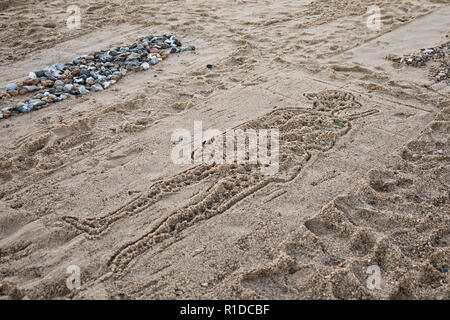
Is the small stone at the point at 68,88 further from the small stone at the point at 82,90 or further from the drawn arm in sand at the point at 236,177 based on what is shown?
the drawn arm in sand at the point at 236,177

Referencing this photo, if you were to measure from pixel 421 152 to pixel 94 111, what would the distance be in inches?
135

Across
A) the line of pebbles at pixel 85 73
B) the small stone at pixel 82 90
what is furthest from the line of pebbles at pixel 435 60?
the small stone at pixel 82 90

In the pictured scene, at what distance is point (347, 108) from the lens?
13.3ft

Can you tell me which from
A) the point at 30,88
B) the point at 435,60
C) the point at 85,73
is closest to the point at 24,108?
the point at 30,88

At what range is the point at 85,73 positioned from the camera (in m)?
4.93

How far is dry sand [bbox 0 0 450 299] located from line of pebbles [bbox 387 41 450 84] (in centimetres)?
15

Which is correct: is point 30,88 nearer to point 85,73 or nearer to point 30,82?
point 30,82

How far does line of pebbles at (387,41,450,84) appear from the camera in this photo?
4.52 m

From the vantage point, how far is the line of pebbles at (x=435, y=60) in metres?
4.52

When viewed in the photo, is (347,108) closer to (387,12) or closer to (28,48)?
(387,12)

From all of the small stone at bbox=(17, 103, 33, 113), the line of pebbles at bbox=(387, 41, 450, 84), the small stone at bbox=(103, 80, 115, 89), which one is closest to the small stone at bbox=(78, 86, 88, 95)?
the small stone at bbox=(103, 80, 115, 89)

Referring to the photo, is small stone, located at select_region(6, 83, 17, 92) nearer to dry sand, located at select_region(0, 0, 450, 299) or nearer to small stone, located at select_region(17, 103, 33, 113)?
dry sand, located at select_region(0, 0, 450, 299)

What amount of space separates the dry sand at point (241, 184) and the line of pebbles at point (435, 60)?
0.15m

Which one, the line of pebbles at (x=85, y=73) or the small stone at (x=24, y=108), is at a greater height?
the line of pebbles at (x=85, y=73)
